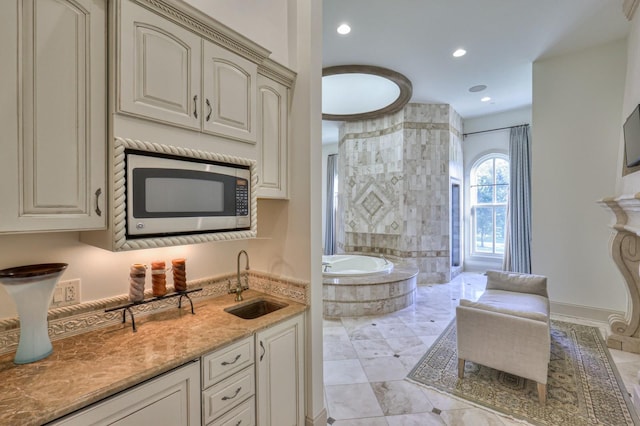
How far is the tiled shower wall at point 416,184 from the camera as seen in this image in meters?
5.70

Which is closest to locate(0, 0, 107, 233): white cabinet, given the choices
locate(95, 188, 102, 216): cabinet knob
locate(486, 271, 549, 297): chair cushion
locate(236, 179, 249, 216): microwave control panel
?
locate(95, 188, 102, 216): cabinet knob

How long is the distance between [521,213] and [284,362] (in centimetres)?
581

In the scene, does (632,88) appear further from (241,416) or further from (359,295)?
(241,416)

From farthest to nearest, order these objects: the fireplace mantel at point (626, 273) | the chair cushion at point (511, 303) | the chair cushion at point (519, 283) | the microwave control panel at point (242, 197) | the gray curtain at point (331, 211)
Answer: the gray curtain at point (331, 211) → the chair cushion at point (519, 283) → the fireplace mantel at point (626, 273) → the chair cushion at point (511, 303) → the microwave control panel at point (242, 197)

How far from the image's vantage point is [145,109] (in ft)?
4.31

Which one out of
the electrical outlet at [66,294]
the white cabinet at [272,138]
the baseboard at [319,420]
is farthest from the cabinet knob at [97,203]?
the baseboard at [319,420]

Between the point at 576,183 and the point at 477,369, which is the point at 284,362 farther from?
the point at 576,183

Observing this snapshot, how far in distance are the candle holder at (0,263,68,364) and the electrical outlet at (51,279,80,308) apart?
0.56ft

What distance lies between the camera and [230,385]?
56.7 inches

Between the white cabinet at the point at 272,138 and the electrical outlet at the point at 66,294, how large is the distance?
3.44 ft

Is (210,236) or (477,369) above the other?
(210,236)

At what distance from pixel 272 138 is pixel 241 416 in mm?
1629

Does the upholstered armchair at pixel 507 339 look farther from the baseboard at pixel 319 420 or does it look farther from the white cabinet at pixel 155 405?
the white cabinet at pixel 155 405

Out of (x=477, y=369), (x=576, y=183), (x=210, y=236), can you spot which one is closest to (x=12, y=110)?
(x=210, y=236)
